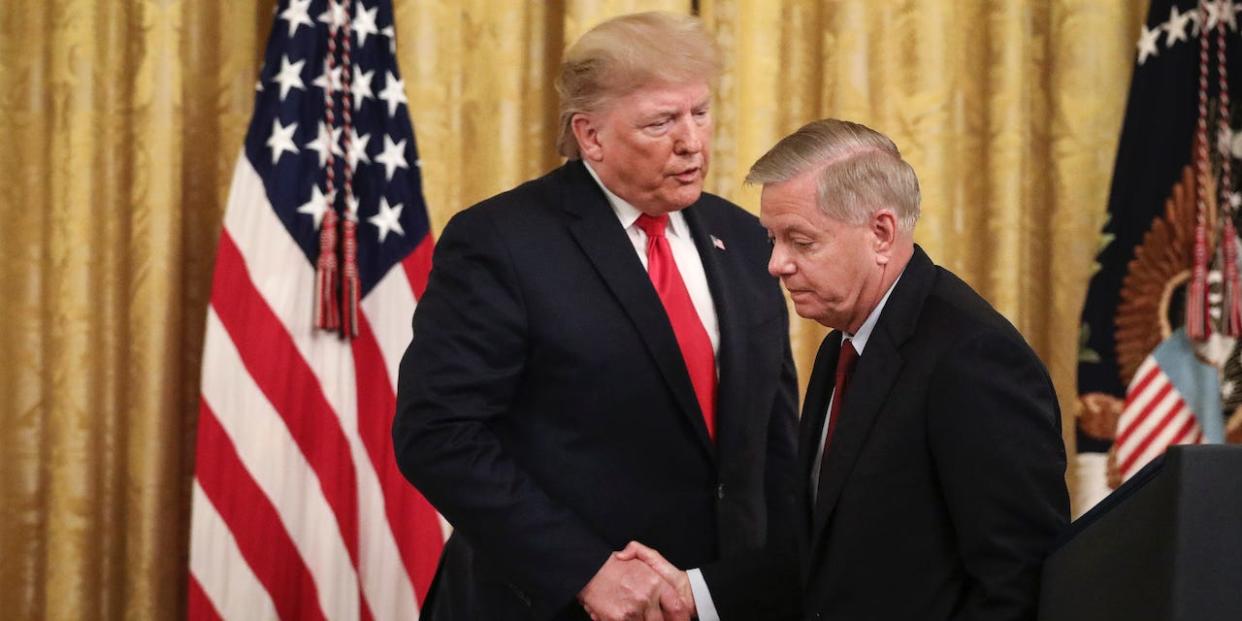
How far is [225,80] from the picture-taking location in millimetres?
4203

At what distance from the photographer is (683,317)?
2643 millimetres

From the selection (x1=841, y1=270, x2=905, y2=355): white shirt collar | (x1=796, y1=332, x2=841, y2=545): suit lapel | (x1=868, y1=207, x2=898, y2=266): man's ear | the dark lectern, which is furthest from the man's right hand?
the dark lectern

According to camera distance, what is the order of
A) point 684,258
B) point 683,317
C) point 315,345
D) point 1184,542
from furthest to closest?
1. point 315,345
2. point 684,258
3. point 683,317
4. point 1184,542

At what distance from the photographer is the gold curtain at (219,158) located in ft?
13.3

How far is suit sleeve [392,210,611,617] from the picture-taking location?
2406 millimetres

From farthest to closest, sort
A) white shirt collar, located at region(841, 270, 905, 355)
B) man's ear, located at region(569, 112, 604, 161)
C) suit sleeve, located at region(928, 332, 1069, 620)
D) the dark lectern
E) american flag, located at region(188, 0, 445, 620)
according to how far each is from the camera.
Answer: american flag, located at region(188, 0, 445, 620), man's ear, located at region(569, 112, 604, 161), white shirt collar, located at region(841, 270, 905, 355), suit sleeve, located at region(928, 332, 1069, 620), the dark lectern

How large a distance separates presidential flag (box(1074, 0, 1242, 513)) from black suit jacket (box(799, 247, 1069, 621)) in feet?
6.90

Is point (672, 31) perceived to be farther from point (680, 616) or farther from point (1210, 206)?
point (1210, 206)

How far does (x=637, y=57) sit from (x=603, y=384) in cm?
59

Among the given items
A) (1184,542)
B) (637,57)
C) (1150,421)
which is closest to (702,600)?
(637,57)

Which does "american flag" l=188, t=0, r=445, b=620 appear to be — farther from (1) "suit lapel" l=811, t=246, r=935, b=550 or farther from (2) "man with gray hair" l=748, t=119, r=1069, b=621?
(1) "suit lapel" l=811, t=246, r=935, b=550

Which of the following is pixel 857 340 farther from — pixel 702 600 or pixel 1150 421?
pixel 1150 421

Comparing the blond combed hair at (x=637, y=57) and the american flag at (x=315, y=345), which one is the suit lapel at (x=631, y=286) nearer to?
the blond combed hair at (x=637, y=57)

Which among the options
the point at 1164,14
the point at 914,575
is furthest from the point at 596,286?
the point at 1164,14
